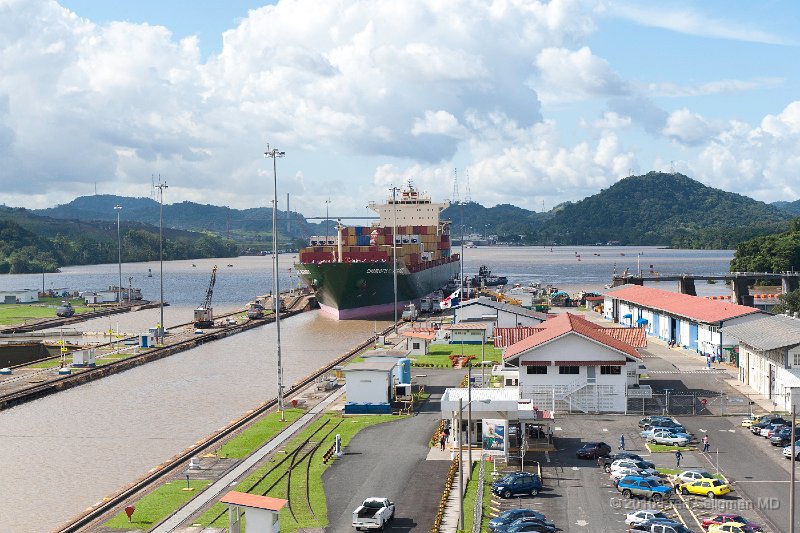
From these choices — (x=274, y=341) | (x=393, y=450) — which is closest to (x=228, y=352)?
(x=274, y=341)

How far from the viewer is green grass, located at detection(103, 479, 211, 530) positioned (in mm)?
29484

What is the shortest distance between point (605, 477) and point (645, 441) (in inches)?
257

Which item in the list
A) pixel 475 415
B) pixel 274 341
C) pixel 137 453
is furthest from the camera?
pixel 274 341

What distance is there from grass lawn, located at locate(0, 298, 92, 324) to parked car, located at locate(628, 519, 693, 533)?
3573 inches

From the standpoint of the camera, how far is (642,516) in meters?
27.8

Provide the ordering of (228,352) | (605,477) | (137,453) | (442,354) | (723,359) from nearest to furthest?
(605,477)
(137,453)
(723,359)
(442,354)
(228,352)

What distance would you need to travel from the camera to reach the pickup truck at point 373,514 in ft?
90.3

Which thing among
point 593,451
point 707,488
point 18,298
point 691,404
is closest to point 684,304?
point 691,404

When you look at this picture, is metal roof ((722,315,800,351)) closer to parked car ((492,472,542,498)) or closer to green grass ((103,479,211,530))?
parked car ((492,472,542,498))

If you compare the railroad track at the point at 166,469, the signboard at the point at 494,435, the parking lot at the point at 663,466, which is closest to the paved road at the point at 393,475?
the signboard at the point at 494,435

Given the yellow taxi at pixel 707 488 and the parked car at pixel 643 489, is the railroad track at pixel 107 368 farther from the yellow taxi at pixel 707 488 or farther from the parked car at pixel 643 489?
the yellow taxi at pixel 707 488

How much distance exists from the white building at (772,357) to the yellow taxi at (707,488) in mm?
14528

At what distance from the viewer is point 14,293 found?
434 ft

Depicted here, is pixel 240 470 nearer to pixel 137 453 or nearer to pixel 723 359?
pixel 137 453
